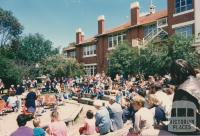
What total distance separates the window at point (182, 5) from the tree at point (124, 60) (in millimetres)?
5716

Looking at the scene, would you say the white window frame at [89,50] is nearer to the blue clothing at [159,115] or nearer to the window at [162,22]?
→ the window at [162,22]

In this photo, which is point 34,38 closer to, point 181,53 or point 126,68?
point 126,68

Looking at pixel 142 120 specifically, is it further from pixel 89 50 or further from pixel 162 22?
pixel 89 50

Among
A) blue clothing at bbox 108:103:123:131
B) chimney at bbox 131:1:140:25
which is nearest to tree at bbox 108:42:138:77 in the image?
chimney at bbox 131:1:140:25

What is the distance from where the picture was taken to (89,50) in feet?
158

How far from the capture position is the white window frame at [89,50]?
155 feet

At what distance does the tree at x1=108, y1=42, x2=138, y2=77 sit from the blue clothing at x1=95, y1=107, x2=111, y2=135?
23.1 m

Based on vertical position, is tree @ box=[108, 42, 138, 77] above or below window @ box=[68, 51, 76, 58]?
below

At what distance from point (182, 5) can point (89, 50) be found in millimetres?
19516

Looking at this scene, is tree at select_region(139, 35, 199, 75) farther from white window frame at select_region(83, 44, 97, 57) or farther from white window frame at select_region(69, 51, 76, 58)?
white window frame at select_region(69, 51, 76, 58)

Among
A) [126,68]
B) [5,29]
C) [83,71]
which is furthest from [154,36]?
[5,29]

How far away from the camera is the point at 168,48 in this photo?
91.1 feet

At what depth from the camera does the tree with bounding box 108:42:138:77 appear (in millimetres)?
34438
